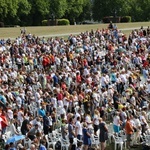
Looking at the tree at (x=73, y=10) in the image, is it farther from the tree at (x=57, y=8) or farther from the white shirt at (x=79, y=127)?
the white shirt at (x=79, y=127)

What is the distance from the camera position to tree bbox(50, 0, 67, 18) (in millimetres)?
81625

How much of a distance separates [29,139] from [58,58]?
41.2ft

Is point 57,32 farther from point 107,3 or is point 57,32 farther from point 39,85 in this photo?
point 107,3

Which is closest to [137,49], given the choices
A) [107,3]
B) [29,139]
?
[29,139]

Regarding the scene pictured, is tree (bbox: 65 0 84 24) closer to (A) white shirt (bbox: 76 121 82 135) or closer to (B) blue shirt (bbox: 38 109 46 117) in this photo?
(B) blue shirt (bbox: 38 109 46 117)

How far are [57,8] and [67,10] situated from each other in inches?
222

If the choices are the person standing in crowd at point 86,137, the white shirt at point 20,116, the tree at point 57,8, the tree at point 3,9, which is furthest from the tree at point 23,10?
the person standing in crowd at point 86,137

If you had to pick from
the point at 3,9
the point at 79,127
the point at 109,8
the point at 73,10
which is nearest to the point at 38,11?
the point at 73,10

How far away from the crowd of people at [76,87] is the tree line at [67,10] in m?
40.1

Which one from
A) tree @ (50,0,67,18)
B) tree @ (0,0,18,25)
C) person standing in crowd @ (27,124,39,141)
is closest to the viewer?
person standing in crowd @ (27,124,39,141)

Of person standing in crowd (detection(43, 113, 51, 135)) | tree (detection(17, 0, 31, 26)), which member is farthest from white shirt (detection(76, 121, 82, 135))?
tree (detection(17, 0, 31, 26))

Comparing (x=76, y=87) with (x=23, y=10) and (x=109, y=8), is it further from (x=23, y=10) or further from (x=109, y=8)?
(x=109, y=8)

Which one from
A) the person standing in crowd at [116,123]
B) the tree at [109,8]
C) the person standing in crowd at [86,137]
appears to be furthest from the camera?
the tree at [109,8]

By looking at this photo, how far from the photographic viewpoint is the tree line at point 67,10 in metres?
74.8
